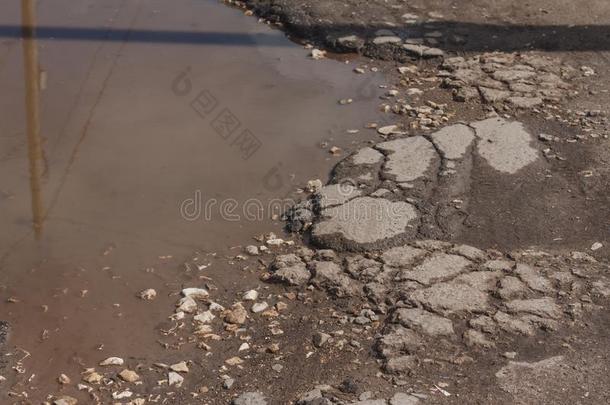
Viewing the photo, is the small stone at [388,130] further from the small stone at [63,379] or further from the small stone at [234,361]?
the small stone at [63,379]

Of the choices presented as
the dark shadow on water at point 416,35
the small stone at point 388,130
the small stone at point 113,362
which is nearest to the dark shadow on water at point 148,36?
the dark shadow on water at point 416,35

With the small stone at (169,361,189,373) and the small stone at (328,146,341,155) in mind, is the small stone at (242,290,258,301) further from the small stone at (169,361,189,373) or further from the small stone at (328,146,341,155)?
the small stone at (328,146,341,155)

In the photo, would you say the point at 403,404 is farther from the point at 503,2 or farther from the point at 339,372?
the point at 503,2

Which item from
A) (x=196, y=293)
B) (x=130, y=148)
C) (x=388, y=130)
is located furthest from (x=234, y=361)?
(x=388, y=130)

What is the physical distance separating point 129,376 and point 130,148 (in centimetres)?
193

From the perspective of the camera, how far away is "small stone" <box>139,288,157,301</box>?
398 centimetres

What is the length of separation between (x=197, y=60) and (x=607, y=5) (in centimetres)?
313

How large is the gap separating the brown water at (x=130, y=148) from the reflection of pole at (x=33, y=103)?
0.01m

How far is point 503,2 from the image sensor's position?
6965 millimetres

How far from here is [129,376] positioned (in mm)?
3488

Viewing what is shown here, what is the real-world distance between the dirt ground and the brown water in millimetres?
124

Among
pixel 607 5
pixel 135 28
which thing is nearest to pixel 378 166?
pixel 135 28

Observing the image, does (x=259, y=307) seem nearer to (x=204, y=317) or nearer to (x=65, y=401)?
(x=204, y=317)

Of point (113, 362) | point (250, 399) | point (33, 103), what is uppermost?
point (250, 399)
